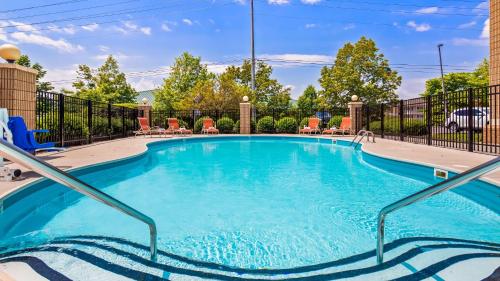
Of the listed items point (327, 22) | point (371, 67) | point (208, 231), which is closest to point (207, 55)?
point (327, 22)

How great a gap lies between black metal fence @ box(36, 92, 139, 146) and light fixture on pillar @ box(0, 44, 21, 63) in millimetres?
1432

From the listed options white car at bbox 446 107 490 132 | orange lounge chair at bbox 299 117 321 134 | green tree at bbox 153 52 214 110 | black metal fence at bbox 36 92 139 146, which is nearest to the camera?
white car at bbox 446 107 490 132

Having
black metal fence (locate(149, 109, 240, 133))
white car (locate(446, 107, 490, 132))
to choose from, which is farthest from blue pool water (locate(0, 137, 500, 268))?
black metal fence (locate(149, 109, 240, 133))

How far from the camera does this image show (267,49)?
104 feet

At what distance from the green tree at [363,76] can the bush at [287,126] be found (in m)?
11.4

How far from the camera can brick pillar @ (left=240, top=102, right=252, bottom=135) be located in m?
18.7

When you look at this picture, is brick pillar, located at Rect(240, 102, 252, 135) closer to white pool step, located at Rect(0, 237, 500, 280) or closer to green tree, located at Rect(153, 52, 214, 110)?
white pool step, located at Rect(0, 237, 500, 280)

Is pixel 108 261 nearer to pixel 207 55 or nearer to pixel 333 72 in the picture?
pixel 333 72

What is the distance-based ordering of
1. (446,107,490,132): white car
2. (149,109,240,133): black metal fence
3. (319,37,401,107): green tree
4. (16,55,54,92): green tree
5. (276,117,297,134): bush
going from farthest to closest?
1. (16,55,54,92): green tree
2. (319,37,401,107): green tree
3. (149,109,240,133): black metal fence
4. (276,117,297,134): bush
5. (446,107,490,132): white car

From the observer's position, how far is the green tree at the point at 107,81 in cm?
3459

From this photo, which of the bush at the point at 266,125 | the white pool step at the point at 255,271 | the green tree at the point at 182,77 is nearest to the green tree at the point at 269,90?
the green tree at the point at 182,77

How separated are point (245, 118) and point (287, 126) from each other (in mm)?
2672

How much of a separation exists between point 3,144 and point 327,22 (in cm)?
3160

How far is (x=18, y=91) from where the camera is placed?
7500 millimetres
